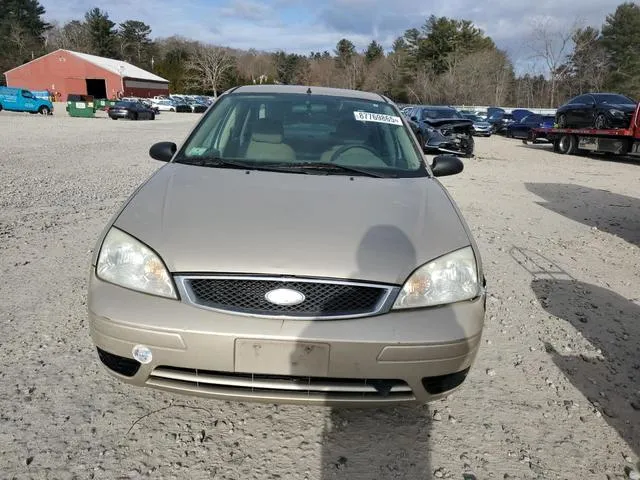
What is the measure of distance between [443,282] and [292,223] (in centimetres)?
74

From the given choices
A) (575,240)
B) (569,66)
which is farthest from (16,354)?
(569,66)

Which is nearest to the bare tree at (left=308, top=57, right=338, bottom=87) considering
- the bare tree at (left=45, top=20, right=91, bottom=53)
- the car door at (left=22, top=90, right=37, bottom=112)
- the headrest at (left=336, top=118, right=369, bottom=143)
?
the bare tree at (left=45, top=20, right=91, bottom=53)

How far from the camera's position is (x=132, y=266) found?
2.27 meters

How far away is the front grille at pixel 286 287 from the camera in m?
2.10

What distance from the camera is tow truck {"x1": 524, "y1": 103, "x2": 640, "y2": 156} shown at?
46.6 feet

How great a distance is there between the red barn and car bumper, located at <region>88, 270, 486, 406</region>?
6824 centimetres

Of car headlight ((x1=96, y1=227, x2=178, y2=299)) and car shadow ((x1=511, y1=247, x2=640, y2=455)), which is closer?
car headlight ((x1=96, y1=227, x2=178, y2=299))

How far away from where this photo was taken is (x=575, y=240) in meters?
6.25

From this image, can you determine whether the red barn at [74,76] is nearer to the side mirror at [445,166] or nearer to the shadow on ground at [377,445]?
the side mirror at [445,166]

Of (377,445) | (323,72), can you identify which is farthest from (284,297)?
(323,72)

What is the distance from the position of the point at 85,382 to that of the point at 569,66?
57183 millimetres

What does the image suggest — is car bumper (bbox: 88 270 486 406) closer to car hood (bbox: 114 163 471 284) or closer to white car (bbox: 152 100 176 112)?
car hood (bbox: 114 163 471 284)

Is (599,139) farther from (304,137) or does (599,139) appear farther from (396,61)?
(396,61)

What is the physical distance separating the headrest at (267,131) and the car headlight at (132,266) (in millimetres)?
1379
